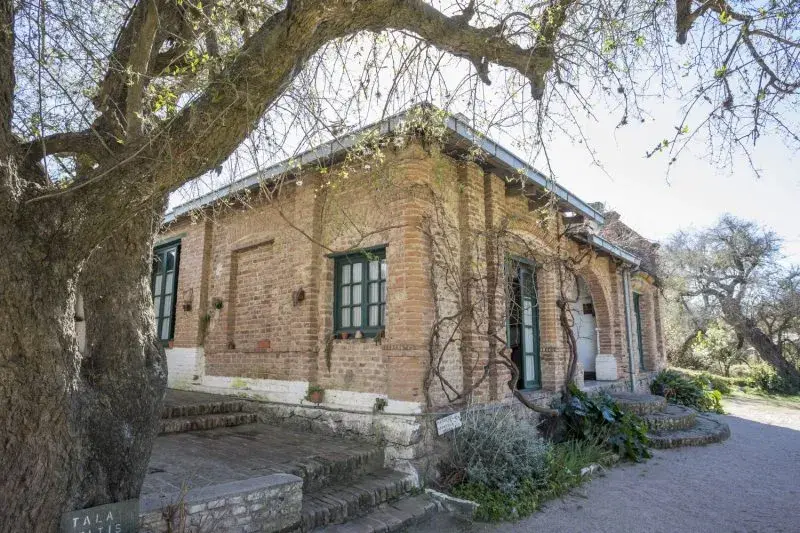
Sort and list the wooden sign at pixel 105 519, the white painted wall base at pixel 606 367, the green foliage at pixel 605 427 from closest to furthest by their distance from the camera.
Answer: the wooden sign at pixel 105 519, the green foliage at pixel 605 427, the white painted wall base at pixel 606 367

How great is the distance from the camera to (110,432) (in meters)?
3.01

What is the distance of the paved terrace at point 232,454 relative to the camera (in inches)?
172

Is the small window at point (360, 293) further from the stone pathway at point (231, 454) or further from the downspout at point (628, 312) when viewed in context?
the downspout at point (628, 312)

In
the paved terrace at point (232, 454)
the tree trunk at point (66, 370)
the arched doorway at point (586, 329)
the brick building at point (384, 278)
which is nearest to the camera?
the tree trunk at point (66, 370)

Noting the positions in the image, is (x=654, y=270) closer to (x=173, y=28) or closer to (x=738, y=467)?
(x=738, y=467)

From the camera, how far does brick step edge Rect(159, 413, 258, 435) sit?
248 inches

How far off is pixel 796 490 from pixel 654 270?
9.25m

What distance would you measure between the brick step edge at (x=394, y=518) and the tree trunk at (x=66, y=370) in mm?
1917

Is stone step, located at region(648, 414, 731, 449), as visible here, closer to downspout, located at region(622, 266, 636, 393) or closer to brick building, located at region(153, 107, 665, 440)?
brick building, located at region(153, 107, 665, 440)

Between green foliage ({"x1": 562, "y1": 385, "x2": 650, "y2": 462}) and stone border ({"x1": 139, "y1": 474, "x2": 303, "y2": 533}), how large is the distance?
4.57 metres

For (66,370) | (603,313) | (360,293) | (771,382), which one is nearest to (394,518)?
(360,293)

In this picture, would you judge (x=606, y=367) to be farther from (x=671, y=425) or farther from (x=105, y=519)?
(x=105, y=519)

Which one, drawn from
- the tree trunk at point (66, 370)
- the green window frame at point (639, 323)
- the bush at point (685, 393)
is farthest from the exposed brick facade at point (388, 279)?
the green window frame at point (639, 323)

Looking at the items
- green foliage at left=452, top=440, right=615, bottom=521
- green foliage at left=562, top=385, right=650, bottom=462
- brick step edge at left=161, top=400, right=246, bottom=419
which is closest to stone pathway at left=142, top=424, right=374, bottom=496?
brick step edge at left=161, top=400, right=246, bottom=419
